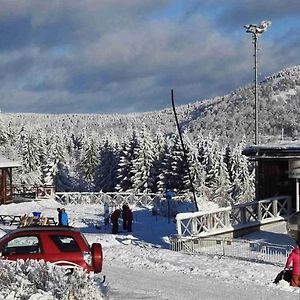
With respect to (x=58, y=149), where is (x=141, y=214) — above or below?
below

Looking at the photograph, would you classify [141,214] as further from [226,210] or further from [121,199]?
[226,210]

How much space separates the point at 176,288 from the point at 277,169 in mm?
17371

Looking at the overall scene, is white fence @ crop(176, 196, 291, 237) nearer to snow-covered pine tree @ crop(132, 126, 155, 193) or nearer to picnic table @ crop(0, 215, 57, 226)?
picnic table @ crop(0, 215, 57, 226)

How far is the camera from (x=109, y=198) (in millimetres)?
45781

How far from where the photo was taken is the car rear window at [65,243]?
567 inches

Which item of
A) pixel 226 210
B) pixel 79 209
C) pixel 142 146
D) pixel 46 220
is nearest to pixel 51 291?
pixel 226 210

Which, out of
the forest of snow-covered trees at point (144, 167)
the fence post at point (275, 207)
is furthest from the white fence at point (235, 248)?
the forest of snow-covered trees at point (144, 167)

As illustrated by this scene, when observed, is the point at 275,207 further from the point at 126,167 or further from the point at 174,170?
the point at 126,167

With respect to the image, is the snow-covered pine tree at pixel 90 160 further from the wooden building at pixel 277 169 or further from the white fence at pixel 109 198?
the wooden building at pixel 277 169

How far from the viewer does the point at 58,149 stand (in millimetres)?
95688

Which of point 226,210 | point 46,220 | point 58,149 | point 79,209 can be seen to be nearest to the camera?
point 226,210

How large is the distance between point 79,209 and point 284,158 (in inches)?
643

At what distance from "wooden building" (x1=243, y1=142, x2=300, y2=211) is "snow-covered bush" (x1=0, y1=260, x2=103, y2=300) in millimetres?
18609

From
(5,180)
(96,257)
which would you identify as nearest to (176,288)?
(96,257)
